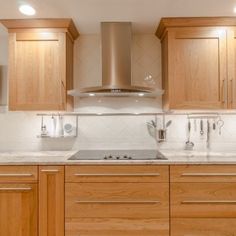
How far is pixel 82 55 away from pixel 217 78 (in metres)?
1.28

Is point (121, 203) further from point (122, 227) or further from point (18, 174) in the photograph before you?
point (18, 174)

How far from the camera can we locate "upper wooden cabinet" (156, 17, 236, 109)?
210cm

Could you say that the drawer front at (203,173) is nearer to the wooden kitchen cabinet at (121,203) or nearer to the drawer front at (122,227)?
the wooden kitchen cabinet at (121,203)

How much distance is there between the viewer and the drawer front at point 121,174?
1823mm

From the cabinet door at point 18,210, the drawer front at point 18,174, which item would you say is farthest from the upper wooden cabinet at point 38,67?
the cabinet door at point 18,210

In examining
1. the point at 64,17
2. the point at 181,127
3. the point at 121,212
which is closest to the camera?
the point at 121,212

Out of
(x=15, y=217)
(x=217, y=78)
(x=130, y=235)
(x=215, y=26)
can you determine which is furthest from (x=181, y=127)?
(x=15, y=217)

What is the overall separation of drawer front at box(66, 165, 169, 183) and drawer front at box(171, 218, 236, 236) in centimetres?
35

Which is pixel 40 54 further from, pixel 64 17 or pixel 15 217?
pixel 15 217

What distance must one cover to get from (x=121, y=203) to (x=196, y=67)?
4.15 feet

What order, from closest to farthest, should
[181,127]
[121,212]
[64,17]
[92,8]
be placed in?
[121,212] < [92,8] < [64,17] < [181,127]

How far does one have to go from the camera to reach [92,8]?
6.41 ft

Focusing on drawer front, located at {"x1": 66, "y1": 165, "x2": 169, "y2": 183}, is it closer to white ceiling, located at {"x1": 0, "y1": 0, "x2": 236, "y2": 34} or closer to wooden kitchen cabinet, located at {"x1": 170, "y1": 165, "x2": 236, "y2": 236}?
wooden kitchen cabinet, located at {"x1": 170, "y1": 165, "x2": 236, "y2": 236}

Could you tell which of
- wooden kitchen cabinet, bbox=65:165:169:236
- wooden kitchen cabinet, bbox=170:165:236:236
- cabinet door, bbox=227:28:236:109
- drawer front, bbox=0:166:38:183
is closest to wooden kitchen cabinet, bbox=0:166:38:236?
drawer front, bbox=0:166:38:183
